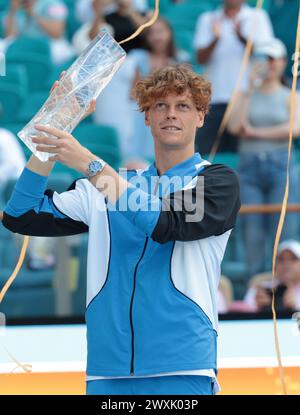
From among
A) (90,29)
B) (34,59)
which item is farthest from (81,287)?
(34,59)

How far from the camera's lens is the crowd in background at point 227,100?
523 cm

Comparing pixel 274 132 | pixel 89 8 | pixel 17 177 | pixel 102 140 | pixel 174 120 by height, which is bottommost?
pixel 174 120

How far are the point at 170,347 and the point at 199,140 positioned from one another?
3.79 metres

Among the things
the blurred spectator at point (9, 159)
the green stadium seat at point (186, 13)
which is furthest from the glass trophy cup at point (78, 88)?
the green stadium seat at point (186, 13)

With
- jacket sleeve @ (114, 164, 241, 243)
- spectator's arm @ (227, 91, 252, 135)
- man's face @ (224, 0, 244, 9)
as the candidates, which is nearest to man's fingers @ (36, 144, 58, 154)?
jacket sleeve @ (114, 164, 241, 243)

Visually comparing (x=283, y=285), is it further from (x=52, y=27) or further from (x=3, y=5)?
(x=3, y=5)

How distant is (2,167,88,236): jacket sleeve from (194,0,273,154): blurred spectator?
12.0 feet

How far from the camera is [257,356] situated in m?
3.66

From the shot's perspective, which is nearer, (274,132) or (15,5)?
(274,132)

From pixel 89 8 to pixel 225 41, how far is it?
1.26m

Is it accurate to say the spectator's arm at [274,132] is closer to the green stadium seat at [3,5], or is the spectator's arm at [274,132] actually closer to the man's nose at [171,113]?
the green stadium seat at [3,5]

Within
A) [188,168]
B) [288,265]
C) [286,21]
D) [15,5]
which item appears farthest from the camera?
[286,21]

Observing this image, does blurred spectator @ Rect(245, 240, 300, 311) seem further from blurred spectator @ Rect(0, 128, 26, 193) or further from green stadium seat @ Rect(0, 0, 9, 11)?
green stadium seat @ Rect(0, 0, 9, 11)

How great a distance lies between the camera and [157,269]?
8.43ft
